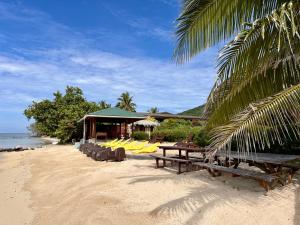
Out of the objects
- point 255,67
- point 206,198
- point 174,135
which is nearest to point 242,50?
point 255,67

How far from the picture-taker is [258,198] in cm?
617

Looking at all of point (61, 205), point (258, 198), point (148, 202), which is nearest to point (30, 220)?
point (61, 205)

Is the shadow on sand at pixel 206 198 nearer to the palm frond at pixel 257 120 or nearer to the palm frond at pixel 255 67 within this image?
the palm frond at pixel 255 67

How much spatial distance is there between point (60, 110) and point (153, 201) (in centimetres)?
3409

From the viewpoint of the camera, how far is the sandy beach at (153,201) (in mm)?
5562

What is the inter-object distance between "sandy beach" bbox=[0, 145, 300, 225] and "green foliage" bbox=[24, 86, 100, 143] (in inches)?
1070

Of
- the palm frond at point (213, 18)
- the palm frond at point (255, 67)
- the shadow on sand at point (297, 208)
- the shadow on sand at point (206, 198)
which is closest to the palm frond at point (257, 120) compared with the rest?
the palm frond at point (255, 67)

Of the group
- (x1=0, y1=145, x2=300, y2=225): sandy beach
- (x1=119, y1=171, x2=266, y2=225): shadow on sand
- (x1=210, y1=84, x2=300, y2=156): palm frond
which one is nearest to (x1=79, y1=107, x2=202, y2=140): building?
(x1=0, y1=145, x2=300, y2=225): sandy beach

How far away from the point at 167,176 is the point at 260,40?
18.0 ft

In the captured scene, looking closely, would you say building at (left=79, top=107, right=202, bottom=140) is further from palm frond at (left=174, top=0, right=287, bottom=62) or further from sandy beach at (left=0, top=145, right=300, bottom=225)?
palm frond at (left=174, top=0, right=287, bottom=62)

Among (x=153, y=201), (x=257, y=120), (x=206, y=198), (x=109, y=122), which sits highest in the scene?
(x=109, y=122)

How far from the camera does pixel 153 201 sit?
6.66 meters

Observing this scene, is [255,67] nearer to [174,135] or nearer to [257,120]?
[257,120]

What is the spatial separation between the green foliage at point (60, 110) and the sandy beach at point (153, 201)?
27168 mm
